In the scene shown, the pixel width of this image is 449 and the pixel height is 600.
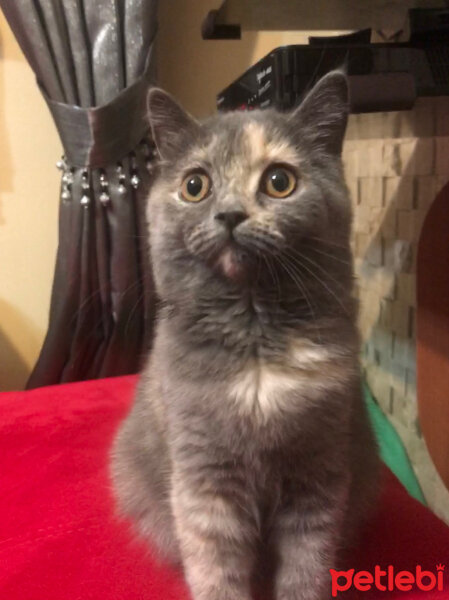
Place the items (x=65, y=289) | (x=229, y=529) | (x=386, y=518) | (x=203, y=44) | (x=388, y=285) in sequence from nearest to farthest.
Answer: (x=229, y=529) < (x=386, y=518) < (x=388, y=285) < (x=65, y=289) < (x=203, y=44)

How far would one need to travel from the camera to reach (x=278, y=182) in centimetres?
69

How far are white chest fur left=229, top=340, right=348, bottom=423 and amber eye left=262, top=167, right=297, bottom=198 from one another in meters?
0.18

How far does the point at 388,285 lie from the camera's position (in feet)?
5.21

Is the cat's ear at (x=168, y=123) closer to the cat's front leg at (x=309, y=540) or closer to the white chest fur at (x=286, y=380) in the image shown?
the white chest fur at (x=286, y=380)

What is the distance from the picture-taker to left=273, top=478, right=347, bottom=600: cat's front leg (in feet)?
2.36

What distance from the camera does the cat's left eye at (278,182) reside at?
2.25 feet

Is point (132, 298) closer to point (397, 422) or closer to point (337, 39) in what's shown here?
point (397, 422)

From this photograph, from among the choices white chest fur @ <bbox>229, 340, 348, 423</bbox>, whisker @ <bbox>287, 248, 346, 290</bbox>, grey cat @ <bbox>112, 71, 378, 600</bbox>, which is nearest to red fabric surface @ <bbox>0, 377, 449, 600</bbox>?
grey cat @ <bbox>112, 71, 378, 600</bbox>

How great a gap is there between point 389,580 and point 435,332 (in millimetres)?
694

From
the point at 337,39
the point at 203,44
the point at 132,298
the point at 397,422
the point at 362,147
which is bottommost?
the point at 397,422

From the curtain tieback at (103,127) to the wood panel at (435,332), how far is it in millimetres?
839

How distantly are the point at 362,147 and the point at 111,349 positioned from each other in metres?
0.96

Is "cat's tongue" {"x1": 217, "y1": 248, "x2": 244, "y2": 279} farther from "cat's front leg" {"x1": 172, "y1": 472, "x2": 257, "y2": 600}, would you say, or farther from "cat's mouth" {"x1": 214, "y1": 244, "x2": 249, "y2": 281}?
"cat's front leg" {"x1": 172, "y1": 472, "x2": 257, "y2": 600}

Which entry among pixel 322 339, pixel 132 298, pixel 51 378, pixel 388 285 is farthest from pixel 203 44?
pixel 322 339
